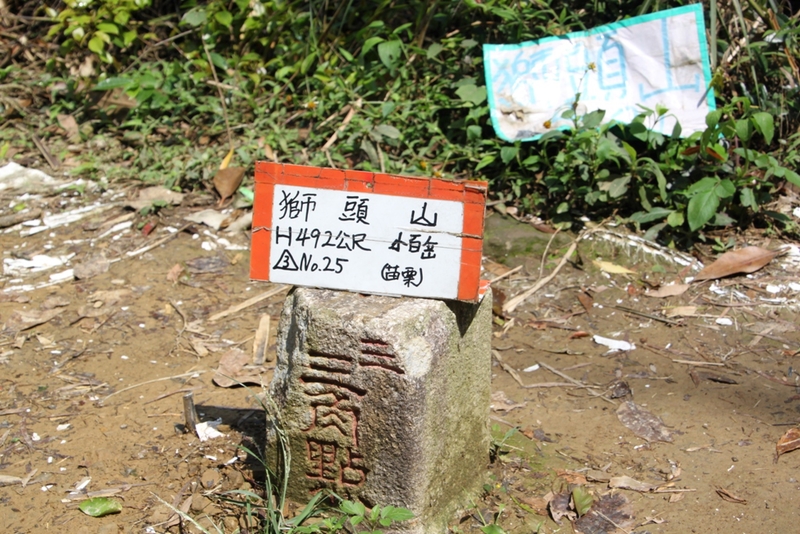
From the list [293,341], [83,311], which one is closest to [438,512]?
[293,341]

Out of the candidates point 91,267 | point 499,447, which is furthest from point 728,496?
point 91,267

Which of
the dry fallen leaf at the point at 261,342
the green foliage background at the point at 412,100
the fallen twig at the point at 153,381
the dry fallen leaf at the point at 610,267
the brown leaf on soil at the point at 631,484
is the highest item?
the green foliage background at the point at 412,100

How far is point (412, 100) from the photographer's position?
15.9ft

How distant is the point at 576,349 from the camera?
359 centimetres

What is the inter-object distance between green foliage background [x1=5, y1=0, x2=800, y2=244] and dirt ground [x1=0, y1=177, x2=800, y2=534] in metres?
0.34

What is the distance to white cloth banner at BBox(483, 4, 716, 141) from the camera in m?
4.25

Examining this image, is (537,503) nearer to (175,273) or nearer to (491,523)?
(491,523)

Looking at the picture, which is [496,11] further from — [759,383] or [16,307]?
[16,307]

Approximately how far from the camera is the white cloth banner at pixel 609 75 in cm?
425

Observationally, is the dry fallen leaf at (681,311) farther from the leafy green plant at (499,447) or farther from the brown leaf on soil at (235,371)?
the brown leaf on soil at (235,371)

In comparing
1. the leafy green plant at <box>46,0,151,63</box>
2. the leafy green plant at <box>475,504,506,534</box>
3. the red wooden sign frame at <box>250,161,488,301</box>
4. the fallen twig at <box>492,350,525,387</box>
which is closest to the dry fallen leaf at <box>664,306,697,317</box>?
the fallen twig at <box>492,350,525,387</box>

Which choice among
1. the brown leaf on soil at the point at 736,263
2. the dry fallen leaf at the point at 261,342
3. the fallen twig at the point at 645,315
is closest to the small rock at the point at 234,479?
the dry fallen leaf at the point at 261,342

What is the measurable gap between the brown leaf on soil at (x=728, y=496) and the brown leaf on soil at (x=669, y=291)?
1382 millimetres

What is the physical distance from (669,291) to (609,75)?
132cm
